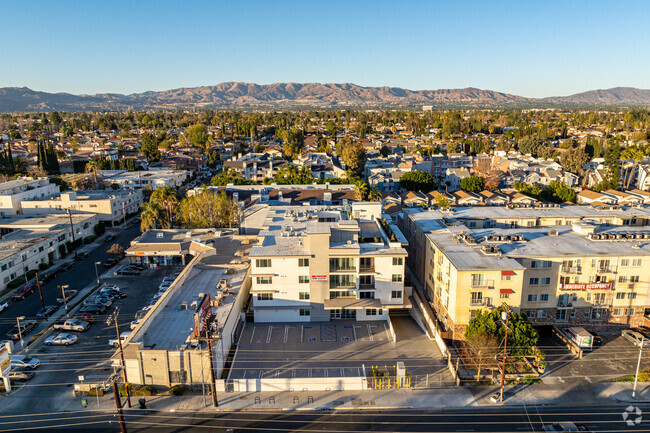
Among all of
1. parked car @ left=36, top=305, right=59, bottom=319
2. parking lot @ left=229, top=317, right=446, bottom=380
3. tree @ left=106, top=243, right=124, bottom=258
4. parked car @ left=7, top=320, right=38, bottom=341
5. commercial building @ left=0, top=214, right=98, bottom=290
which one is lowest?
parking lot @ left=229, top=317, right=446, bottom=380

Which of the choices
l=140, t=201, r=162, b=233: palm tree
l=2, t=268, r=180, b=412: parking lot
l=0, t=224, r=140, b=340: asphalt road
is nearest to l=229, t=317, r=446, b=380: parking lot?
l=2, t=268, r=180, b=412: parking lot

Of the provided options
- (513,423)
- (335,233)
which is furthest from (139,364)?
(513,423)

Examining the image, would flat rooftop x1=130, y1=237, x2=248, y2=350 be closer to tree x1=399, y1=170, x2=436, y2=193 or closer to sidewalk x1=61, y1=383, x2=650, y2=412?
sidewalk x1=61, y1=383, x2=650, y2=412

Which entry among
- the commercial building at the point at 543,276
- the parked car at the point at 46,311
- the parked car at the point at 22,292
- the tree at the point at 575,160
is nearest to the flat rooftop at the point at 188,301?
the parked car at the point at 46,311

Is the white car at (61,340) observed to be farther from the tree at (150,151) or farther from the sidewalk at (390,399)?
the tree at (150,151)

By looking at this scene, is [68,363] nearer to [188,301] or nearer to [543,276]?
[188,301]

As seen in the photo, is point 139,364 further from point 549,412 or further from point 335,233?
point 549,412

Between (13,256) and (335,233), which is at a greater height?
(335,233)
